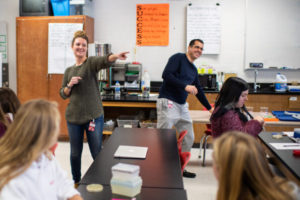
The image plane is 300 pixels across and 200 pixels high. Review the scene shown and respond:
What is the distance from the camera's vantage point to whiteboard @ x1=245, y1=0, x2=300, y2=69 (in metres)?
4.81

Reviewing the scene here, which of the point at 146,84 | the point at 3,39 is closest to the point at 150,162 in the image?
the point at 146,84

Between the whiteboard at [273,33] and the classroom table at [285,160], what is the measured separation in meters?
2.64

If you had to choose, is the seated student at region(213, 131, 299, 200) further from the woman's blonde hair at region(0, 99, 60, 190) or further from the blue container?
the blue container

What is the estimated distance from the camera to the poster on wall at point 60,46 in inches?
183

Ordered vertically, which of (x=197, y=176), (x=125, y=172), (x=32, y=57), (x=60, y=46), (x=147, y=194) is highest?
(x=60, y=46)

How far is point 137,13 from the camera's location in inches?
199

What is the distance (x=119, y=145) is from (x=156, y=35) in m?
3.07

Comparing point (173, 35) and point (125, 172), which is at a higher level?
point (173, 35)

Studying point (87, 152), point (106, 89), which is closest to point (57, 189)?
point (87, 152)

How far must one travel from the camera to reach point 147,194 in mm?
1529

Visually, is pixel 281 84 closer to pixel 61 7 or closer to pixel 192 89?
pixel 192 89

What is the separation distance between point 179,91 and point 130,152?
58.0 inches

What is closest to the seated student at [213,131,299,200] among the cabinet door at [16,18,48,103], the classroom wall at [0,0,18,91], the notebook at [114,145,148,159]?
the notebook at [114,145,148,159]

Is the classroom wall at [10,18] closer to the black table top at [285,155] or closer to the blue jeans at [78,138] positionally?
the blue jeans at [78,138]
